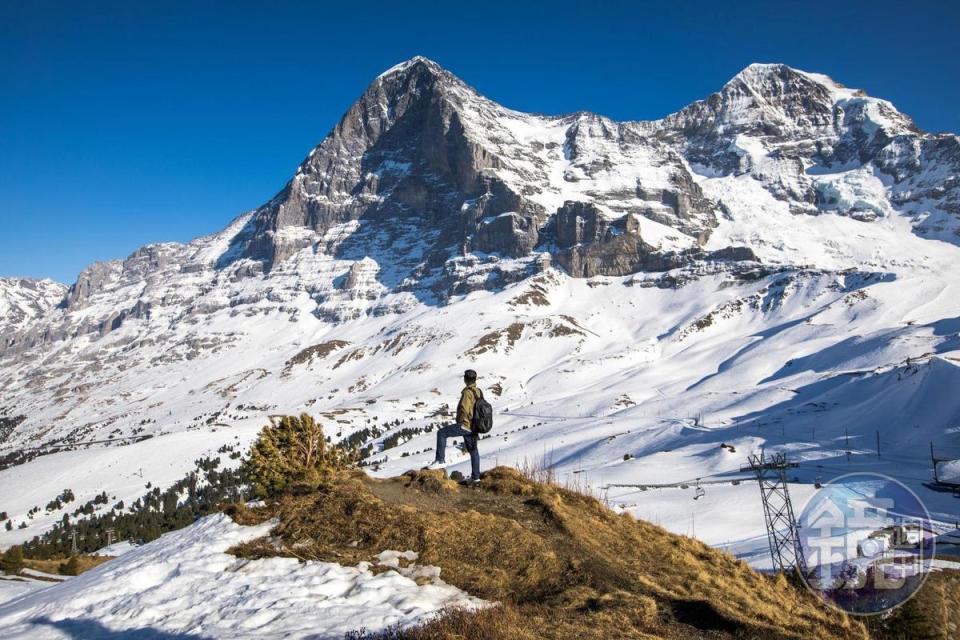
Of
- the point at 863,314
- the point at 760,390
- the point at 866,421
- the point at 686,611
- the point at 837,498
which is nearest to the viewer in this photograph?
the point at 686,611

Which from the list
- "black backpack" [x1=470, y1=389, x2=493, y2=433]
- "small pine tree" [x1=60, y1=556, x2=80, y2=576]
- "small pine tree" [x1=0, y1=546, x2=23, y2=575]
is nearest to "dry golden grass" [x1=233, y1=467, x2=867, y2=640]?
"black backpack" [x1=470, y1=389, x2=493, y2=433]

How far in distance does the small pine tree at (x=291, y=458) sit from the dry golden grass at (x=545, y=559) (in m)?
1.89

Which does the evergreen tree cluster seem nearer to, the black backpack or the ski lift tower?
the ski lift tower

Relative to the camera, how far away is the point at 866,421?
213 ft

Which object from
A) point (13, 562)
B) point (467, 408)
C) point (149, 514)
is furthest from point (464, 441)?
point (149, 514)

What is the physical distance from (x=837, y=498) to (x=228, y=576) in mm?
12139

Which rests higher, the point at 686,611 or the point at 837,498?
the point at 837,498

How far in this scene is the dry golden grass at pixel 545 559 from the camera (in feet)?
26.2

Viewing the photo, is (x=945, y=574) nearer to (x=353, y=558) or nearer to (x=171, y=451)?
(x=353, y=558)

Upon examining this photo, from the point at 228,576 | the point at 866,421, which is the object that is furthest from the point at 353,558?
the point at 866,421

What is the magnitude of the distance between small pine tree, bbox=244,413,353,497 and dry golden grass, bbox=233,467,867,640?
6.19 ft

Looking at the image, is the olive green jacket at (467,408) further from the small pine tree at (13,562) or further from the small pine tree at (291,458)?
the small pine tree at (13,562)

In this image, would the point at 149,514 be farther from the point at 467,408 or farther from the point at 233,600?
the point at 233,600

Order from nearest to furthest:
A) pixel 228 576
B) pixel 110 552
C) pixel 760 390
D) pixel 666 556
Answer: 1. pixel 228 576
2. pixel 666 556
3. pixel 110 552
4. pixel 760 390
